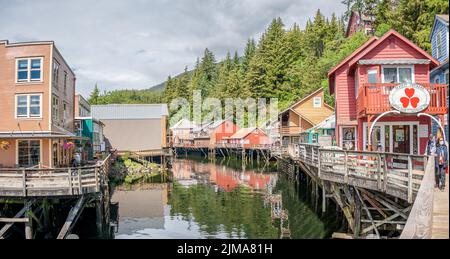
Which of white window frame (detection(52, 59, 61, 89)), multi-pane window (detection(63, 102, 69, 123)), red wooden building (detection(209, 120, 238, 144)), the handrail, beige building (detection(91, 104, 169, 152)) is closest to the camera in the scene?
the handrail

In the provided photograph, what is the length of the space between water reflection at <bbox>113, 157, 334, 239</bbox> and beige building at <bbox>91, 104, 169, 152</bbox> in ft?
60.9

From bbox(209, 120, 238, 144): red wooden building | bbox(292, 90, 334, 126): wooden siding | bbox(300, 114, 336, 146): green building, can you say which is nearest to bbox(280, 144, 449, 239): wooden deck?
bbox(300, 114, 336, 146): green building

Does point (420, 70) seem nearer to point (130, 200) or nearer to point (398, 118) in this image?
point (398, 118)

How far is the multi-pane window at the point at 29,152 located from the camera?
76.9ft

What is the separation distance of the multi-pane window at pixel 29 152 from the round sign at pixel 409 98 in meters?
20.7

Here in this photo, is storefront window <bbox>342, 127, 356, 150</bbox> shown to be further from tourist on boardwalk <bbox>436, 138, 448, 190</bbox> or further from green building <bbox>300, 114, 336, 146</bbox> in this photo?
tourist on boardwalk <bbox>436, 138, 448, 190</bbox>

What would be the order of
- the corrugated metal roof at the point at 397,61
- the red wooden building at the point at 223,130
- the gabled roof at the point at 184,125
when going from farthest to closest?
the gabled roof at the point at 184,125 → the red wooden building at the point at 223,130 → the corrugated metal roof at the point at 397,61

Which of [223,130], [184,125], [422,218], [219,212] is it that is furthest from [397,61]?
[184,125]

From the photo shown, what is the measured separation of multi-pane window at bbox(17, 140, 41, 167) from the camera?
923 inches

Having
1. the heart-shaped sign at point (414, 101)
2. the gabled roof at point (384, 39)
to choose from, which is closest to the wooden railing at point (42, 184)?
the heart-shaped sign at point (414, 101)

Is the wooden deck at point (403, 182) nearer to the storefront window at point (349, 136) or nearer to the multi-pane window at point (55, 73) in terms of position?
the storefront window at point (349, 136)

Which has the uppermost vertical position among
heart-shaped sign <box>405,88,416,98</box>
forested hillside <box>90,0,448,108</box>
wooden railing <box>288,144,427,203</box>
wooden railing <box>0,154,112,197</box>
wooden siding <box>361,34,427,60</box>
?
forested hillside <box>90,0,448,108</box>
